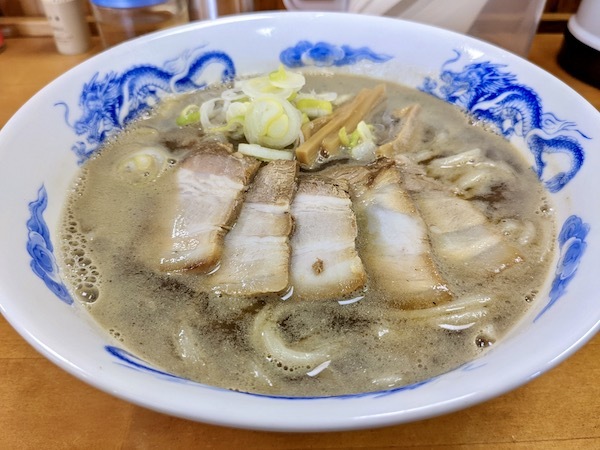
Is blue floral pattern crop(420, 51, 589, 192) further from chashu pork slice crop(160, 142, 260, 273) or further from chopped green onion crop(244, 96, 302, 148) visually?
chashu pork slice crop(160, 142, 260, 273)

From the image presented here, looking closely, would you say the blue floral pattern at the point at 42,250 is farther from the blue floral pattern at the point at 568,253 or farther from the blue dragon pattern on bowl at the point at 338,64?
the blue floral pattern at the point at 568,253

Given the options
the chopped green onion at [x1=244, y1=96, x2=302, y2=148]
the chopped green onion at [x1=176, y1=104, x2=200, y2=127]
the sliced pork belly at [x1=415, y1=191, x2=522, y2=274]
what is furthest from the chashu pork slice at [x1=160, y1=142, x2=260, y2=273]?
the sliced pork belly at [x1=415, y1=191, x2=522, y2=274]


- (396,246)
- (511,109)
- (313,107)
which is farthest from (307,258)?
(511,109)

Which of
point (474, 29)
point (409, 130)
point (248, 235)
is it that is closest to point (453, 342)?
point (248, 235)

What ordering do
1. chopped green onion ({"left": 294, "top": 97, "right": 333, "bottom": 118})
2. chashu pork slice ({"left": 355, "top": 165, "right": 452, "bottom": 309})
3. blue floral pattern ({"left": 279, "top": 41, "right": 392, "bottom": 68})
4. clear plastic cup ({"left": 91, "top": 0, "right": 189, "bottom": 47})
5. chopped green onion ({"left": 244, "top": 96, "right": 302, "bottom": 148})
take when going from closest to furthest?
chashu pork slice ({"left": 355, "top": 165, "right": 452, "bottom": 309}) → chopped green onion ({"left": 244, "top": 96, "right": 302, "bottom": 148}) → chopped green onion ({"left": 294, "top": 97, "right": 333, "bottom": 118}) → blue floral pattern ({"left": 279, "top": 41, "right": 392, "bottom": 68}) → clear plastic cup ({"left": 91, "top": 0, "right": 189, "bottom": 47})

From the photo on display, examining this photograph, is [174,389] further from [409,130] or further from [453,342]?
[409,130]

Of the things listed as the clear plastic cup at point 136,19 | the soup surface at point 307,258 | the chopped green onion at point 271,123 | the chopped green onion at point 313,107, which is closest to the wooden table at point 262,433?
the soup surface at point 307,258
